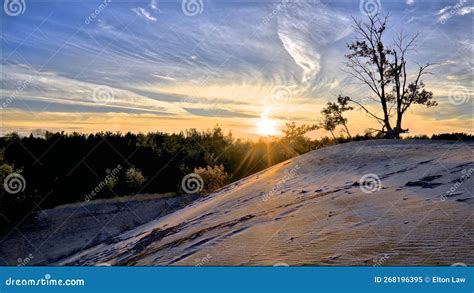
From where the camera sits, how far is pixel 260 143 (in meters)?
22.7

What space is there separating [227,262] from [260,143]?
61.0 feet

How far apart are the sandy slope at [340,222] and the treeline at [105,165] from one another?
7111mm

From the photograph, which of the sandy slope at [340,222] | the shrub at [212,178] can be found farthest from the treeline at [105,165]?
the sandy slope at [340,222]

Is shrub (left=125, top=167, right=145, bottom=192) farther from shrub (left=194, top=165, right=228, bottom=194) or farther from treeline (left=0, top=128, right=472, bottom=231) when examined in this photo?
shrub (left=194, top=165, right=228, bottom=194)

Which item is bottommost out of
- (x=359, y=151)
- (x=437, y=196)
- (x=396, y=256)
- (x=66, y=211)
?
(x=66, y=211)

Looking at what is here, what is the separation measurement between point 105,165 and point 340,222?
1311 centimetres

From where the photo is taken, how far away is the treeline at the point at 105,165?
539 inches

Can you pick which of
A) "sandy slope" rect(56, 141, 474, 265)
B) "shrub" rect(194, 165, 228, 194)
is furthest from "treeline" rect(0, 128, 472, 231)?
"sandy slope" rect(56, 141, 474, 265)

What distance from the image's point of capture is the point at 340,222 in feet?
15.2

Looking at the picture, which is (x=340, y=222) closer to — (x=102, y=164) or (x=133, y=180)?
(x=133, y=180)

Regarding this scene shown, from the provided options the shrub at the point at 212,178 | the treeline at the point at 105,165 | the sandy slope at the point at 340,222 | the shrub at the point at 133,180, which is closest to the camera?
the sandy slope at the point at 340,222

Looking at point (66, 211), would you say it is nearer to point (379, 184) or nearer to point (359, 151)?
point (359, 151)

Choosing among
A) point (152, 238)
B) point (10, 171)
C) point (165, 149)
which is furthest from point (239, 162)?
point (152, 238)

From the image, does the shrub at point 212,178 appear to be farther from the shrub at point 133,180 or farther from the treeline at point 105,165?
the shrub at point 133,180
